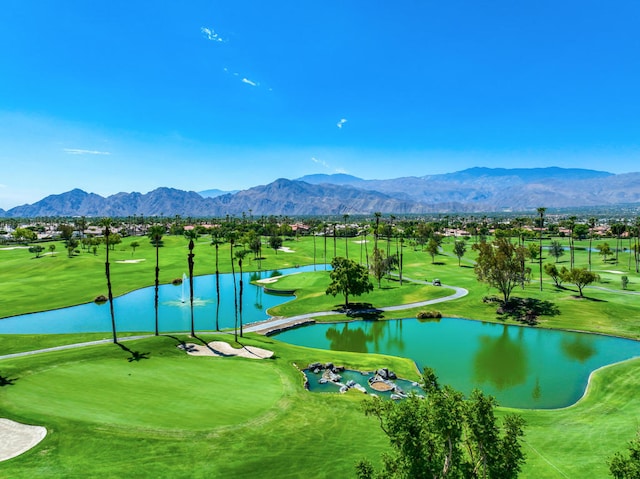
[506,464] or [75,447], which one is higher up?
[506,464]

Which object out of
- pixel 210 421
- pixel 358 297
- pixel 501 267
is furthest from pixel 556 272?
pixel 210 421

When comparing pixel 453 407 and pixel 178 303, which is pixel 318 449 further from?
pixel 178 303

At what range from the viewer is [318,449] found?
26.1m

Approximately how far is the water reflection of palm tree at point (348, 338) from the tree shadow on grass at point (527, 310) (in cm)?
2689

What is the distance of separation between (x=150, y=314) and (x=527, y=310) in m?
71.1

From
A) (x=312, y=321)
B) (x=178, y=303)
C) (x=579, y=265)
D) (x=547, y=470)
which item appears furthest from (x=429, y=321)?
(x=579, y=265)

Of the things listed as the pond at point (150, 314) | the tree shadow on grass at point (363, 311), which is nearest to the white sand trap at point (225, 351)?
the pond at point (150, 314)

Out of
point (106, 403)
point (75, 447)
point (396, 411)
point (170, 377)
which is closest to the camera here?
point (396, 411)

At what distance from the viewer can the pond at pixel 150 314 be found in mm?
64125

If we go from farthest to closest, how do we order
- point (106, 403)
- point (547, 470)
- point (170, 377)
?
1. point (170, 377)
2. point (106, 403)
3. point (547, 470)

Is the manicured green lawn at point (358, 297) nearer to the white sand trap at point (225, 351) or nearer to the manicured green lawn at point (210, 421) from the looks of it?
the white sand trap at point (225, 351)

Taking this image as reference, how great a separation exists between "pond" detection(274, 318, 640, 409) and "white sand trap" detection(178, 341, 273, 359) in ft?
40.2

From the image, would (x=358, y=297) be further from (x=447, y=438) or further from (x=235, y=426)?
(x=447, y=438)

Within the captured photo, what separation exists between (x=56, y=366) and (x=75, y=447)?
15.9m
